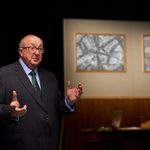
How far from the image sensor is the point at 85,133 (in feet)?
17.5

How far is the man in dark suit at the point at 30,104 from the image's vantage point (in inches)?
120

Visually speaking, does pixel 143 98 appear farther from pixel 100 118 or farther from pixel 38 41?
pixel 38 41

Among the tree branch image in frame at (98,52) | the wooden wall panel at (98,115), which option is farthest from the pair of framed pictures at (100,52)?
the wooden wall panel at (98,115)

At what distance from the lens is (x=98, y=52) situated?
6938mm

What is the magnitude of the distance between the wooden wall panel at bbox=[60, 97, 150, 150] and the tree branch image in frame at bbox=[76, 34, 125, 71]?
1.89ft

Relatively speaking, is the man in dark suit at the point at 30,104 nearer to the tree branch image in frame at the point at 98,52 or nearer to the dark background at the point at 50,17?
the dark background at the point at 50,17

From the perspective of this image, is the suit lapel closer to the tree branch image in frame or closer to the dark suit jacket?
the dark suit jacket

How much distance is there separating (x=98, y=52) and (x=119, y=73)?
0.53m

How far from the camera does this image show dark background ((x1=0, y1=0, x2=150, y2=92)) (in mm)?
5670

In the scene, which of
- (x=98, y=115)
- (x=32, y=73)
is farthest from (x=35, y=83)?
(x=98, y=115)

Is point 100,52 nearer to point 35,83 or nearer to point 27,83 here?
point 35,83

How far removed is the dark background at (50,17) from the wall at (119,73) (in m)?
0.88

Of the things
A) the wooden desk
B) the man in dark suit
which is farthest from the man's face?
the wooden desk

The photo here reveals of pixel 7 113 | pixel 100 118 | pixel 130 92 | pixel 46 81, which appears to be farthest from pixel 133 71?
pixel 7 113
